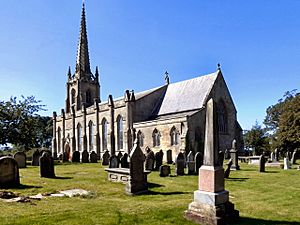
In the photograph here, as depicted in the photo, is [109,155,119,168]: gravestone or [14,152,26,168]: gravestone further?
[14,152,26,168]: gravestone

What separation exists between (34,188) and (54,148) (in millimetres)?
43271

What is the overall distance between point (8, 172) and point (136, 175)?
16.4ft

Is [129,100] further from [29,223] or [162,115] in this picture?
[29,223]

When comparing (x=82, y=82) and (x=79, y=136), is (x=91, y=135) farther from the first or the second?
(x=82, y=82)

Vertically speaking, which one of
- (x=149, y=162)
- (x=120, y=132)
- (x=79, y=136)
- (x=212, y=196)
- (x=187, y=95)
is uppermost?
(x=187, y=95)

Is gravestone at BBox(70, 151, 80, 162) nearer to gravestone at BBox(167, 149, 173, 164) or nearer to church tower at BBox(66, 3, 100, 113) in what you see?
gravestone at BBox(167, 149, 173, 164)

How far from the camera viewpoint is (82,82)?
51562mm

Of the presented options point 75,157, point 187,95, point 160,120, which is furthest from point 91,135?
point 187,95

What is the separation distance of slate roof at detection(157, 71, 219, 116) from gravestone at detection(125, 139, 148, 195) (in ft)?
73.6

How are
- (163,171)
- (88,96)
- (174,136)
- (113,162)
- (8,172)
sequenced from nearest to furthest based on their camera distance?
1. (8,172)
2. (163,171)
3. (113,162)
4. (174,136)
5. (88,96)

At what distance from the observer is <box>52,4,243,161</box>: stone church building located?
30.0 metres

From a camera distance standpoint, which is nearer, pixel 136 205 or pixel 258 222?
pixel 258 222

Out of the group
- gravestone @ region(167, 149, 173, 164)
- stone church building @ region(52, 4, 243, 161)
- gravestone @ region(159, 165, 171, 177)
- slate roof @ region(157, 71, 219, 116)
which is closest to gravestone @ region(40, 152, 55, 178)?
gravestone @ region(159, 165, 171, 177)

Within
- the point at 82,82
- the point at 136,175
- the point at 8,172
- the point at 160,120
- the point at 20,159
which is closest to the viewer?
the point at 136,175
